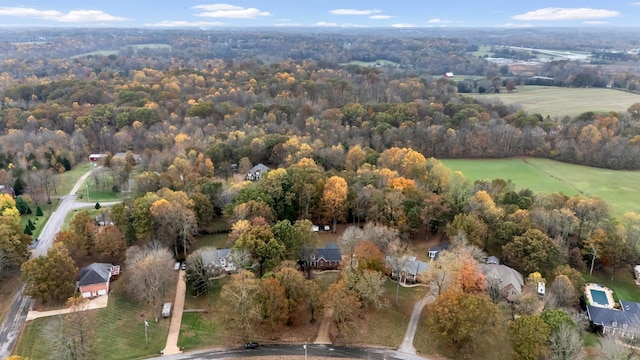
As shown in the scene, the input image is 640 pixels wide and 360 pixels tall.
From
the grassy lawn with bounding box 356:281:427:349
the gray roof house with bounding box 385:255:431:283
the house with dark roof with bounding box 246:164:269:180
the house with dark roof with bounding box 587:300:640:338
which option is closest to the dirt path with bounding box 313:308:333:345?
the grassy lawn with bounding box 356:281:427:349

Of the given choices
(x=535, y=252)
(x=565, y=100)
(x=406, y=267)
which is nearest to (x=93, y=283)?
(x=406, y=267)

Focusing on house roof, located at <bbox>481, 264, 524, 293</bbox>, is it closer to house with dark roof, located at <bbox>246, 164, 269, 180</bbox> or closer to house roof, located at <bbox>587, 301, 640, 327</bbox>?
house roof, located at <bbox>587, 301, 640, 327</bbox>

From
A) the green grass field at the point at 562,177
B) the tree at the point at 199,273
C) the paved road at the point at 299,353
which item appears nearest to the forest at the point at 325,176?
the paved road at the point at 299,353

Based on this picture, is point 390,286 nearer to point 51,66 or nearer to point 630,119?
point 630,119

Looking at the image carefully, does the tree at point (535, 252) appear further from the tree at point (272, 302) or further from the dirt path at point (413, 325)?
the tree at point (272, 302)

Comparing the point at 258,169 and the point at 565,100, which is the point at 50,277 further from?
the point at 565,100

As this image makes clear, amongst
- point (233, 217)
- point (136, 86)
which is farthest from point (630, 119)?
point (136, 86)

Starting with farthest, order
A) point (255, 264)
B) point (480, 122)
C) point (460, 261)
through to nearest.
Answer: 1. point (480, 122)
2. point (255, 264)
3. point (460, 261)
